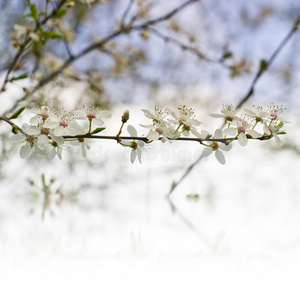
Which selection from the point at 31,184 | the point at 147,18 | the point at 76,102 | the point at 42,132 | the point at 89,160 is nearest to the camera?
the point at 42,132

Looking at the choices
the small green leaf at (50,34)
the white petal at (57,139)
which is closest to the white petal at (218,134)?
the white petal at (57,139)

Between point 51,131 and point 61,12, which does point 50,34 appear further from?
point 51,131

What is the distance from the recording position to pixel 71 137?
0.45 m

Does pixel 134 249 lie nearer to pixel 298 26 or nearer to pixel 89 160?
pixel 298 26

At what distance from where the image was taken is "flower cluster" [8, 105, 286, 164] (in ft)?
1.45

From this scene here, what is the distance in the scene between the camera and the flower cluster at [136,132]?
0.44 metres

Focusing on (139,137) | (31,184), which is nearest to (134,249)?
(139,137)

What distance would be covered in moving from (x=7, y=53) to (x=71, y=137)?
1267mm

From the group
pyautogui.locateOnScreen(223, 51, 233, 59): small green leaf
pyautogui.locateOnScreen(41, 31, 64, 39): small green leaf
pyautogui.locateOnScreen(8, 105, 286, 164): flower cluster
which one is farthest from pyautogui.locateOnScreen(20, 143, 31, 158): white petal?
pyautogui.locateOnScreen(223, 51, 233, 59): small green leaf

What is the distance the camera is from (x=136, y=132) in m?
0.48

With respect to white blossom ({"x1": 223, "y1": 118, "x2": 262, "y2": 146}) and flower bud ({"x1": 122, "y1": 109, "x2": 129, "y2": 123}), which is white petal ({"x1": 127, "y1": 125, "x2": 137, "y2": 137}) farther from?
white blossom ({"x1": 223, "y1": 118, "x2": 262, "y2": 146})

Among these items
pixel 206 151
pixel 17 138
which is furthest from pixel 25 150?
pixel 206 151

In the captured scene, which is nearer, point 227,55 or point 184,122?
point 184,122

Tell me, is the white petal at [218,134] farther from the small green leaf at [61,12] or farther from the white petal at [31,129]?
the small green leaf at [61,12]
